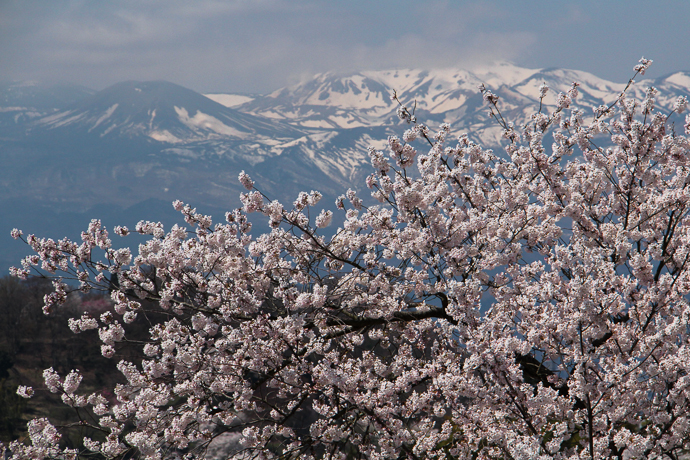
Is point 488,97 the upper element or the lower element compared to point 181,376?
upper

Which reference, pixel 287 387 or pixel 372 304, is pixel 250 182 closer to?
pixel 372 304

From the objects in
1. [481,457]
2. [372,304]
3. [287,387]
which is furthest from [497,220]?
[287,387]

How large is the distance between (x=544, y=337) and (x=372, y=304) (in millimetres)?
2490

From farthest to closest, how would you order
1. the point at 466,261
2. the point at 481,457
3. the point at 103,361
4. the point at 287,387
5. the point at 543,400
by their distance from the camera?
the point at 103,361 < the point at 287,387 < the point at 481,457 < the point at 466,261 < the point at 543,400

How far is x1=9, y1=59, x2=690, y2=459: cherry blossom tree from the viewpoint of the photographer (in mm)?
5672

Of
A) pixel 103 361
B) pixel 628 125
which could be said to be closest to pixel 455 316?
pixel 628 125

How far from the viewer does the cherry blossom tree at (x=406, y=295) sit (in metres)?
5.67

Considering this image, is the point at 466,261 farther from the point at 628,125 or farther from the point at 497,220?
the point at 628,125

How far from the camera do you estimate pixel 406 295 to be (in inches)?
297

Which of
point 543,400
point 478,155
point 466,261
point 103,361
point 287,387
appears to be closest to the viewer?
point 543,400

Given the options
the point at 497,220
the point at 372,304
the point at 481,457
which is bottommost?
the point at 481,457

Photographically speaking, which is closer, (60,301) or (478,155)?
(60,301)

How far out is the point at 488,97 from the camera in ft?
29.1

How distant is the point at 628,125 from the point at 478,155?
7.85ft
